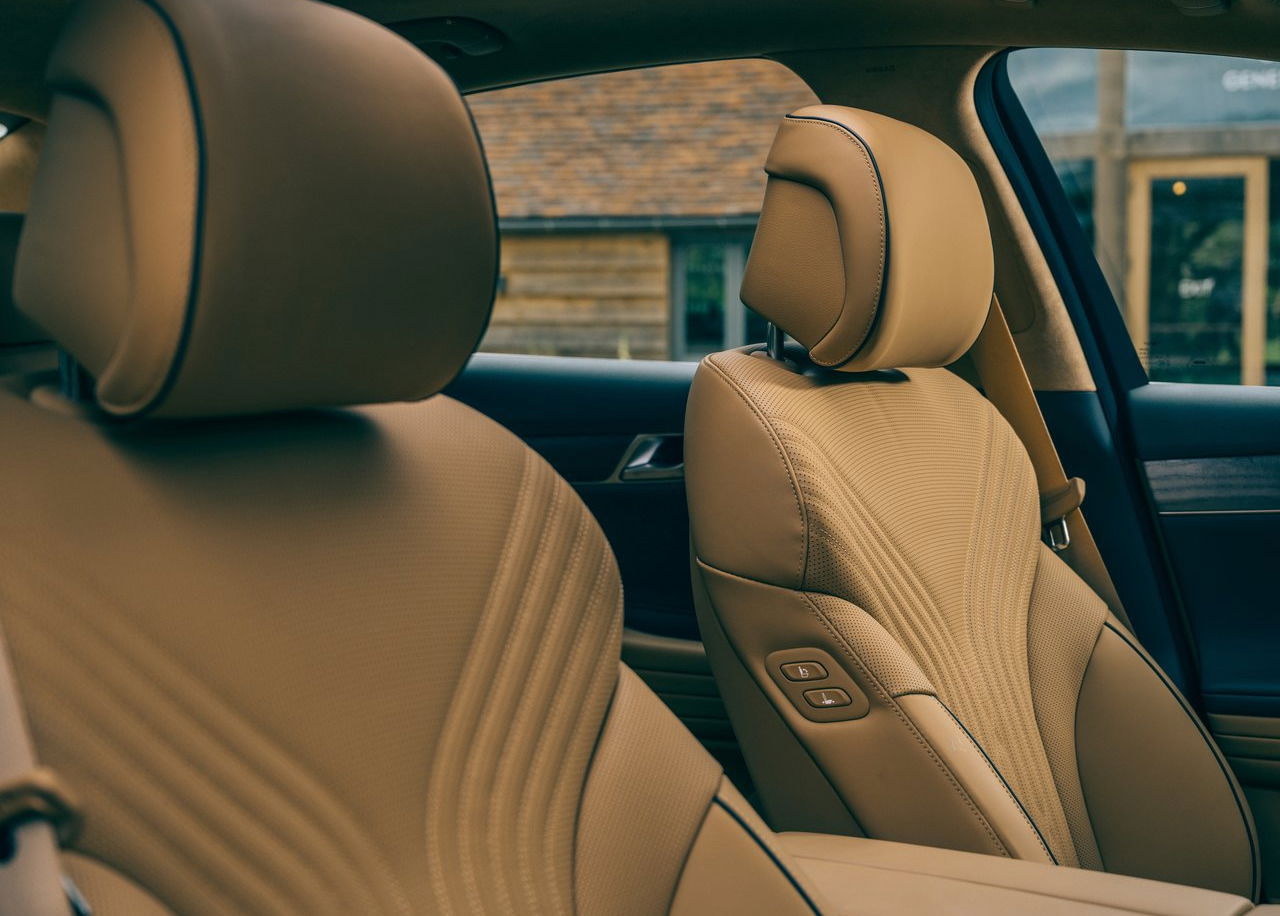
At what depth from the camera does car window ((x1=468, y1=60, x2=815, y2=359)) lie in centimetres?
714

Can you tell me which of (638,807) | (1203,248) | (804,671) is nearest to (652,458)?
(804,671)

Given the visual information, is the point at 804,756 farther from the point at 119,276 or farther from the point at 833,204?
the point at 119,276

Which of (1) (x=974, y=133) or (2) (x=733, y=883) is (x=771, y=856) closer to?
(2) (x=733, y=883)

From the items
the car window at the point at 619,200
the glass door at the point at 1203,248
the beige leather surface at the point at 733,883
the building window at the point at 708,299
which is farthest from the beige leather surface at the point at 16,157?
the car window at the point at 619,200

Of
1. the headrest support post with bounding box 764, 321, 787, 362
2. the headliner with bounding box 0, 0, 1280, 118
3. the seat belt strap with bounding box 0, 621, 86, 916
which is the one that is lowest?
the headrest support post with bounding box 764, 321, 787, 362

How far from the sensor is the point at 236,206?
31.6 inches

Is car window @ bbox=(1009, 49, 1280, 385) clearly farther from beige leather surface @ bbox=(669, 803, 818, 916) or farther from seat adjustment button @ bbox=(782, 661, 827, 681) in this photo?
beige leather surface @ bbox=(669, 803, 818, 916)

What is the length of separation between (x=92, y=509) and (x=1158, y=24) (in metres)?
1.65

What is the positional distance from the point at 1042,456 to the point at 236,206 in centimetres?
156

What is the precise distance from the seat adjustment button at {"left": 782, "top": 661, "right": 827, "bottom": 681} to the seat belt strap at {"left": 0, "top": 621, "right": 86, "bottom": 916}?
890 millimetres

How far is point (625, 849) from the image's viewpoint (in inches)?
41.3

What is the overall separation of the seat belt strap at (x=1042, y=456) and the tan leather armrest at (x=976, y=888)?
795 mm

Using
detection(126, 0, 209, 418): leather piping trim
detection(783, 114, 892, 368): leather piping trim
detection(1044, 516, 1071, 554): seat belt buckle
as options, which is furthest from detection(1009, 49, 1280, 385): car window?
detection(126, 0, 209, 418): leather piping trim

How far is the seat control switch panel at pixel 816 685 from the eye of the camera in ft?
4.83
